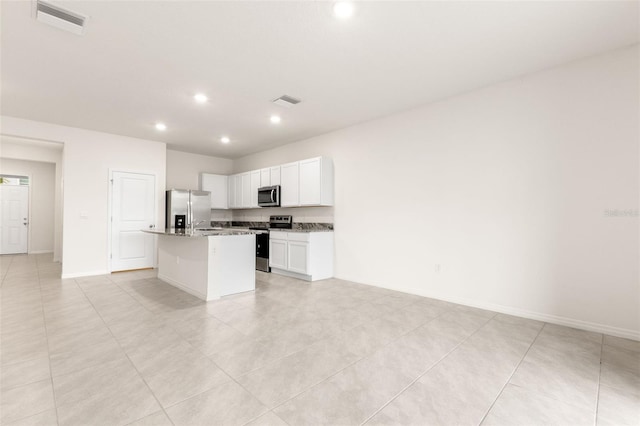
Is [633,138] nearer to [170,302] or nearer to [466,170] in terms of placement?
[466,170]

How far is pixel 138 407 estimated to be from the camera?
1729 mm

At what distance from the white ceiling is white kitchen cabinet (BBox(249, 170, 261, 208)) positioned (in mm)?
2535

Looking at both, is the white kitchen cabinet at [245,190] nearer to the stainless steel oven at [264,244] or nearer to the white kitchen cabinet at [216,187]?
the white kitchen cabinet at [216,187]

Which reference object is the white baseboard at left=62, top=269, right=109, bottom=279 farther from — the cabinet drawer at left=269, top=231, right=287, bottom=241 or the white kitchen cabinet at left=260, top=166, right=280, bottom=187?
the white kitchen cabinet at left=260, top=166, right=280, bottom=187

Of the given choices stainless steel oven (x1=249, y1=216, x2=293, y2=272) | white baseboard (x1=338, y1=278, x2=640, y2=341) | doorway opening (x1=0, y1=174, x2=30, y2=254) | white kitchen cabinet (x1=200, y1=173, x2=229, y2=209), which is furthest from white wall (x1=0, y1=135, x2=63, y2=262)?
white baseboard (x1=338, y1=278, x2=640, y2=341)

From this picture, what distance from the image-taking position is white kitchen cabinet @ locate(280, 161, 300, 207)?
19.4ft

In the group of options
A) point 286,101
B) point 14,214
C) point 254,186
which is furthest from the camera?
point 14,214

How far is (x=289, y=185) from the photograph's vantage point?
6086 millimetres

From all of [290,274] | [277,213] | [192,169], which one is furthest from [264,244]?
[192,169]

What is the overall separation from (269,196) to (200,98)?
2744 millimetres

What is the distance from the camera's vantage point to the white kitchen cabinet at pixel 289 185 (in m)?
5.91

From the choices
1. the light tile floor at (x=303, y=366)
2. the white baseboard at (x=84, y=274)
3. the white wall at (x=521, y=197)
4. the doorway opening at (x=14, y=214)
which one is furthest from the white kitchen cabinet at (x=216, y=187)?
the doorway opening at (x=14, y=214)

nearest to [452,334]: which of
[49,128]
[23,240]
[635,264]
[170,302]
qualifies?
[635,264]

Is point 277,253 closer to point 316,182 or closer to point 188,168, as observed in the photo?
point 316,182
